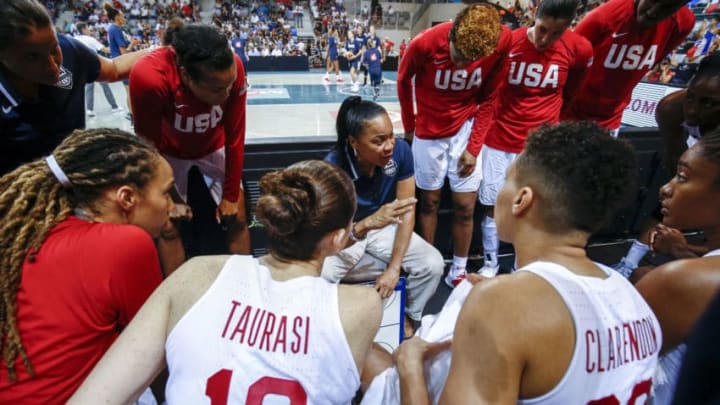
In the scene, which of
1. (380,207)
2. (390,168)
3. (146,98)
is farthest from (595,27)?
(146,98)

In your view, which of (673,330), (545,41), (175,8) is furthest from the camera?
A: (175,8)

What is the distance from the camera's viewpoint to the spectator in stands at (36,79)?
4.85ft

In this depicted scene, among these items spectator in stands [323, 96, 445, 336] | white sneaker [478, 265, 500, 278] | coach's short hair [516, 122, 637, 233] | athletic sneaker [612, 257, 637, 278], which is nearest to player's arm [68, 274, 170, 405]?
coach's short hair [516, 122, 637, 233]

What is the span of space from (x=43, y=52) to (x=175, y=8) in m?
22.0

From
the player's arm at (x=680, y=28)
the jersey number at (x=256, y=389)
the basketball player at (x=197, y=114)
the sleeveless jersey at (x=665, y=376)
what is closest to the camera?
the jersey number at (x=256, y=389)

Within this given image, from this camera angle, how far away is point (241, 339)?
0.91 metres

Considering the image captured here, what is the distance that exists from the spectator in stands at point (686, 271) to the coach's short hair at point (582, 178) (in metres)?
0.25

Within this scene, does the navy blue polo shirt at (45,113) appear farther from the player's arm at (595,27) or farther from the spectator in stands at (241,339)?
the player's arm at (595,27)

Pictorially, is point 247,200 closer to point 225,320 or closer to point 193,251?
point 193,251

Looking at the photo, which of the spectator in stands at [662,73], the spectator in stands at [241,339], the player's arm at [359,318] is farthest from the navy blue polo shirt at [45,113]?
the spectator in stands at [662,73]

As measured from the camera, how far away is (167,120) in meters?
2.10

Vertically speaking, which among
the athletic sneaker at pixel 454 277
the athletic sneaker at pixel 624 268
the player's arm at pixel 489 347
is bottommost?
the athletic sneaker at pixel 454 277

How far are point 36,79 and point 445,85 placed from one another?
209 centimetres

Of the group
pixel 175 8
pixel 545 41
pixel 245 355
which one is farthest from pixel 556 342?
pixel 175 8
